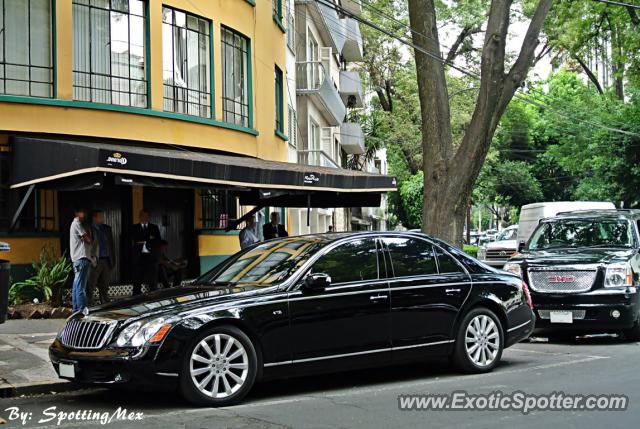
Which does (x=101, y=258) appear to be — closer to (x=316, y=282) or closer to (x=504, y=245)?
(x=316, y=282)

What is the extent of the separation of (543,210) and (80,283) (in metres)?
16.4

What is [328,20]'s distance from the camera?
31000 millimetres

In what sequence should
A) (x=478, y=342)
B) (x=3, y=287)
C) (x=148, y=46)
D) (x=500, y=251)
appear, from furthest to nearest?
(x=500, y=251), (x=148, y=46), (x=478, y=342), (x=3, y=287)

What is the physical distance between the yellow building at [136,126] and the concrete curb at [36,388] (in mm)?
4320

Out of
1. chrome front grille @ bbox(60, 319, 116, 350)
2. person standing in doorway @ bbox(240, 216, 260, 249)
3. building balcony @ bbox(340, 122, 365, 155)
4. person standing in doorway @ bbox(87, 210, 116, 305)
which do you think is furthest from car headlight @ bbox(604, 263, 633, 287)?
building balcony @ bbox(340, 122, 365, 155)

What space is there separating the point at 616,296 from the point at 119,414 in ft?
24.6

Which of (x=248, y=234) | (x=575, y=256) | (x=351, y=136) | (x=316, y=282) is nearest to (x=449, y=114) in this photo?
(x=575, y=256)

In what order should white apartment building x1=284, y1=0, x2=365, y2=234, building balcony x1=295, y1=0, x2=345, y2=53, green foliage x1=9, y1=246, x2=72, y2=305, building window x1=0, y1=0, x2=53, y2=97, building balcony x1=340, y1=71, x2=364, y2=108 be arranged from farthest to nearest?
building balcony x1=340, y1=71, x2=364, y2=108 < building balcony x1=295, y1=0, x2=345, y2=53 < white apartment building x1=284, y1=0, x2=365, y2=234 < building window x1=0, y1=0, x2=53, y2=97 < green foliage x1=9, y1=246, x2=72, y2=305

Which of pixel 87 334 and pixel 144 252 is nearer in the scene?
pixel 87 334

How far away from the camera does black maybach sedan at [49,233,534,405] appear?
7.24m

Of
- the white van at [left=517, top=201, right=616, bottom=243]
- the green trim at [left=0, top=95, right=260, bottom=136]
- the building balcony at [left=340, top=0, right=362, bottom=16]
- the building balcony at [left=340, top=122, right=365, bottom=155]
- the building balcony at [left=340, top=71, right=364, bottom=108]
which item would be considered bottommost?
the white van at [left=517, top=201, right=616, bottom=243]

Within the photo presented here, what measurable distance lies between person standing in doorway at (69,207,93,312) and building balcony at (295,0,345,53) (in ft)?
51.0

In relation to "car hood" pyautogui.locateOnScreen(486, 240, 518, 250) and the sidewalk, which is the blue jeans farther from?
"car hood" pyautogui.locateOnScreen(486, 240, 518, 250)

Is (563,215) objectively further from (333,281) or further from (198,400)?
(198,400)
